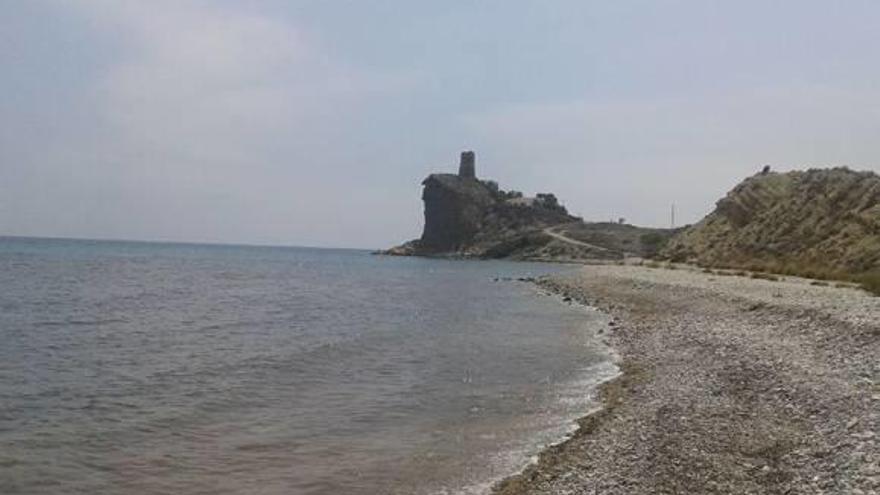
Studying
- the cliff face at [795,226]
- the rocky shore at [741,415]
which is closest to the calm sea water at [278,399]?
the rocky shore at [741,415]

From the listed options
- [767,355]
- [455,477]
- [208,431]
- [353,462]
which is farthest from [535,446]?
[767,355]

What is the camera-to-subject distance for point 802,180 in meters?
96.1

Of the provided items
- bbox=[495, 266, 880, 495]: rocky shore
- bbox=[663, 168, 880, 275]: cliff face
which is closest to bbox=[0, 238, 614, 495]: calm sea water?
bbox=[495, 266, 880, 495]: rocky shore

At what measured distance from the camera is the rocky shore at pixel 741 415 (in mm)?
12234

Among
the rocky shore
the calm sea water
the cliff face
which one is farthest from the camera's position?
the cliff face

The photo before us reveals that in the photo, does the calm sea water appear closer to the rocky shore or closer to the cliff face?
the rocky shore

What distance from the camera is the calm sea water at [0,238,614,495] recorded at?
589 inches

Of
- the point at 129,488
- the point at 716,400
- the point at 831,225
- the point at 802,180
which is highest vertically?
the point at 802,180

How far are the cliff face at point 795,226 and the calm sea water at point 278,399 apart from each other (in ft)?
100

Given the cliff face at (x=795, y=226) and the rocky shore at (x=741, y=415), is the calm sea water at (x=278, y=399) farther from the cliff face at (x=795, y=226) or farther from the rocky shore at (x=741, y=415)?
the cliff face at (x=795, y=226)

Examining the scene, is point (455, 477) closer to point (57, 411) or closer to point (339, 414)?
point (339, 414)

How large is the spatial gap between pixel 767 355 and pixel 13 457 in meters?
18.9

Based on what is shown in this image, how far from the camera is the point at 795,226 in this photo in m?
83.1

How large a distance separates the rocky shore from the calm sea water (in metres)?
1.37
